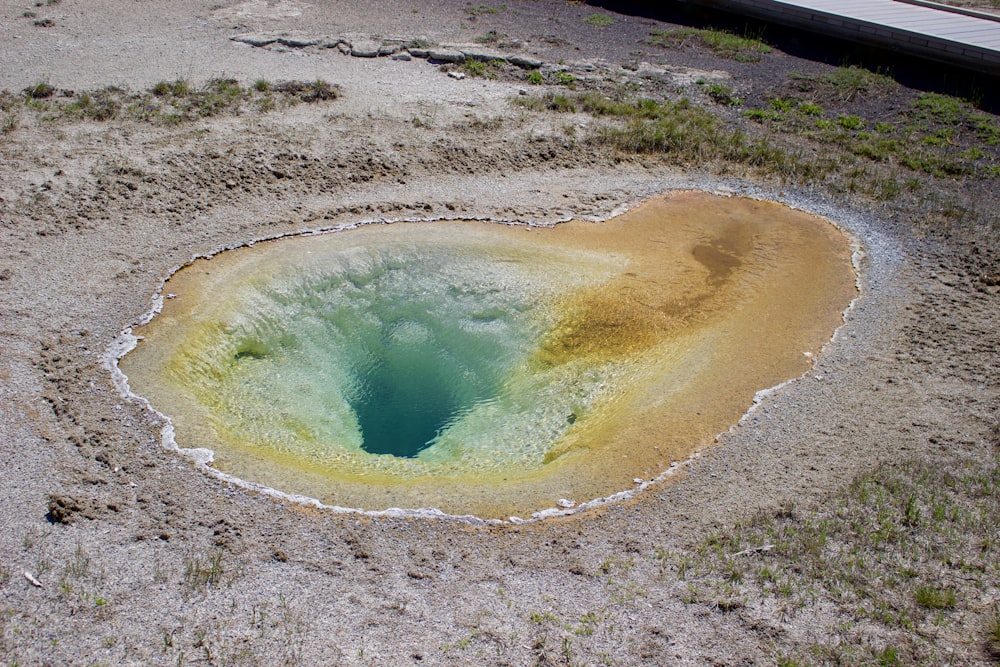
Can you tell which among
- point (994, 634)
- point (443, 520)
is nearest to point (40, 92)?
point (443, 520)

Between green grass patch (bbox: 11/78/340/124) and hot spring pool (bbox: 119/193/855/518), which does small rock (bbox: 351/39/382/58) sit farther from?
hot spring pool (bbox: 119/193/855/518)

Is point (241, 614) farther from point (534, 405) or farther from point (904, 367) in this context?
point (904, 367)

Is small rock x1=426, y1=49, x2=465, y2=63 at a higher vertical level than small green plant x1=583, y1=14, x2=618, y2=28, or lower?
lower

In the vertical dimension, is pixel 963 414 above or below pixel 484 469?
above

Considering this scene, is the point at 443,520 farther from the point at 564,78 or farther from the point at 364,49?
the point at 364,49

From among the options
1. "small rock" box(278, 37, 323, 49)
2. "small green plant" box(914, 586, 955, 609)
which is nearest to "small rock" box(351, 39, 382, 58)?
"small rock" box(278, 37, 323, 49)

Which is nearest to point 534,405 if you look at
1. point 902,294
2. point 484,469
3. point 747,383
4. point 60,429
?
point 484,469

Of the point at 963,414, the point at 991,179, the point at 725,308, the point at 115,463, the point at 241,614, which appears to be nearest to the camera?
the point at 241,614
